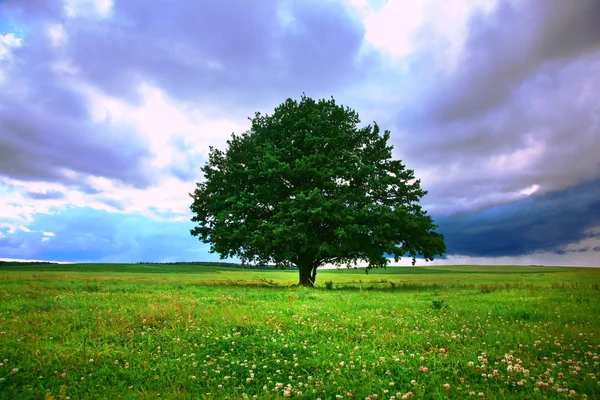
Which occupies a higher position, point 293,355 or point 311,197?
point 311,197

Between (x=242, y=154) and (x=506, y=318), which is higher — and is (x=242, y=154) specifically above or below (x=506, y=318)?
above

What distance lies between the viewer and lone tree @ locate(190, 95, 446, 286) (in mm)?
28016

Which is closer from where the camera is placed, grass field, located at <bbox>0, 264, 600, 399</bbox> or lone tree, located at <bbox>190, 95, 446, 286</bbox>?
grass field, located at <bbox>0, 264, 600, 399</bbox>

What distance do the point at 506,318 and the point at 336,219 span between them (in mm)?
15952

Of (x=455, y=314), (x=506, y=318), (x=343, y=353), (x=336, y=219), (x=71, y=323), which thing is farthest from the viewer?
(x=336, y=219)

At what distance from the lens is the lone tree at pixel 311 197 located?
28.0 metres

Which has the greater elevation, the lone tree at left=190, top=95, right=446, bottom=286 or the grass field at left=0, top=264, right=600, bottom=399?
the lone tree at left=190, top=95, right=446, bottom=286

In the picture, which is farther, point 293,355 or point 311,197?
point 311,197

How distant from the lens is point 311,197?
26.5 metres

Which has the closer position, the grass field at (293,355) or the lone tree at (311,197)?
the grass field at (293,355)

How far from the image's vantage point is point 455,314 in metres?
12.9

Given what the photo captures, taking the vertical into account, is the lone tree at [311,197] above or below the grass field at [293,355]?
above

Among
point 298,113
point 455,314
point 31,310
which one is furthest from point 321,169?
point 31,310

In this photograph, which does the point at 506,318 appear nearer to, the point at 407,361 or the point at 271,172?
the point at 407,361
